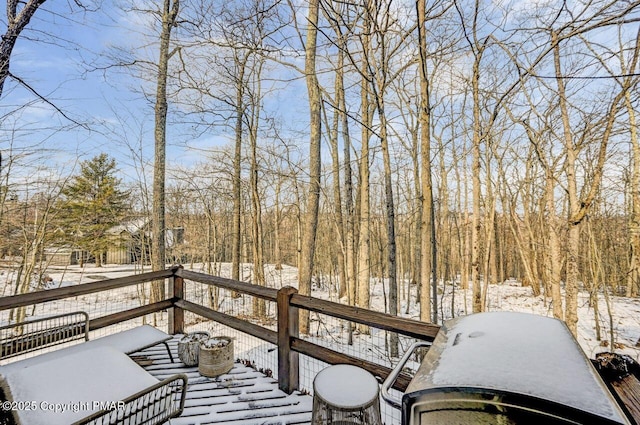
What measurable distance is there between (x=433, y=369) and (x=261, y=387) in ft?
7.33

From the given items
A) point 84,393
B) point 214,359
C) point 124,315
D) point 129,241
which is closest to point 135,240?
point 129,241

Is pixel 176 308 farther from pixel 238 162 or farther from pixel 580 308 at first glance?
pixel 580 308

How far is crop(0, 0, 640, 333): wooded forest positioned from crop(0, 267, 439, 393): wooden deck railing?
7.99ft

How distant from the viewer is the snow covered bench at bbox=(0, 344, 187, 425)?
4.90 ft

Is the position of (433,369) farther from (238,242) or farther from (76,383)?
(238,242)

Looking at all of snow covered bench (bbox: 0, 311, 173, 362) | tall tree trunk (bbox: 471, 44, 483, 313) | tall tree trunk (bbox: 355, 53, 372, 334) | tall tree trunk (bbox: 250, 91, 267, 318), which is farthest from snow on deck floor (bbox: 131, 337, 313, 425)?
tall tree trunk (bbox: 250, 91, 267, 318)

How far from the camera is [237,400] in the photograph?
2.51m

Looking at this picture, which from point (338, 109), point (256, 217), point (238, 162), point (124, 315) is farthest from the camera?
point (238, 162)

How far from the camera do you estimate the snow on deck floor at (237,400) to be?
2.26 metres

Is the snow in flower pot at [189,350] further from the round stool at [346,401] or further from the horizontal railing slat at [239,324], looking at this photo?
the round stool at [346,401]

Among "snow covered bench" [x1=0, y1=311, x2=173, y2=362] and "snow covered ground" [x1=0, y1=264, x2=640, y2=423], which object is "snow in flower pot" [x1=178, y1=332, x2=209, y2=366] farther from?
"snow covered ground" [x1=0, y1=264, x2=640, y2=423]

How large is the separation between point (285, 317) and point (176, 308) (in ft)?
6.53

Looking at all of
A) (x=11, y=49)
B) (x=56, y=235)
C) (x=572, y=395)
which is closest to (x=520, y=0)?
(x=572, y=395)

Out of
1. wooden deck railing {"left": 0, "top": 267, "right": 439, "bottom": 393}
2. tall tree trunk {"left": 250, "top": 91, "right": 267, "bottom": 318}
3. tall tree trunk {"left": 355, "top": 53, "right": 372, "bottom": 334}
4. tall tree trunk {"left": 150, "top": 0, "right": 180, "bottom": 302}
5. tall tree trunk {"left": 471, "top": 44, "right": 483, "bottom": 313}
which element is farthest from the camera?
tall tree trunk {"left": 250, "top": 91, "right": 267, "bottom": 318}
